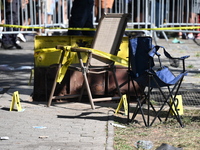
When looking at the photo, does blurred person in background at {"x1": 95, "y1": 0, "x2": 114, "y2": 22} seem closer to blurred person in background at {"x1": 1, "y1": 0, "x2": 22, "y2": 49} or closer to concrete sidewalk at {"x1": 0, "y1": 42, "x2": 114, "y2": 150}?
blurred person in background at {"x1": 1, "y1": 0, "x2": 22, "y2": 49}

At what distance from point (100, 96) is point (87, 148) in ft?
8.95

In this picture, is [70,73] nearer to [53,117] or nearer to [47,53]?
[47,53]

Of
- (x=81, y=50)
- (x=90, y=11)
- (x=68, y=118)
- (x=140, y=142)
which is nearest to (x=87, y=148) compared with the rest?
(x=140, y=142)

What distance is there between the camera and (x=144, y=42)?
5723 millimetres

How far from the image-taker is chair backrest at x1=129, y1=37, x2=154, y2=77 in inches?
225

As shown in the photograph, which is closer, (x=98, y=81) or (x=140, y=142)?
(x=140, y=142)

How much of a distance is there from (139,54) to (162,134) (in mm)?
983

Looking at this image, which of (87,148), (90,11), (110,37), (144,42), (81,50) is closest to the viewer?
(87,148)

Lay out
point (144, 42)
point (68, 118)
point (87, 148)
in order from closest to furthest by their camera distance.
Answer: point (87, 148), point (144, 42), point (68, 118)

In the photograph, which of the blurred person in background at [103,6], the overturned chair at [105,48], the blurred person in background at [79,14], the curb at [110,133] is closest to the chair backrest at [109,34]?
the overturned chair at [105,48]

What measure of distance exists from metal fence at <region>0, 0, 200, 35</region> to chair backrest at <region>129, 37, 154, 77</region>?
821cm

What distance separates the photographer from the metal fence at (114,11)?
14281 millimetres

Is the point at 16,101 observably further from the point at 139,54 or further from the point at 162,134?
the point at 162,134

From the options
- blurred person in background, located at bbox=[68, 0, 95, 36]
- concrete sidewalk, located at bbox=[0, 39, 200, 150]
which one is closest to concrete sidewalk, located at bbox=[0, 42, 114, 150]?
concrete sidewalk, located at bbox=[0, 39, 200, 150]
